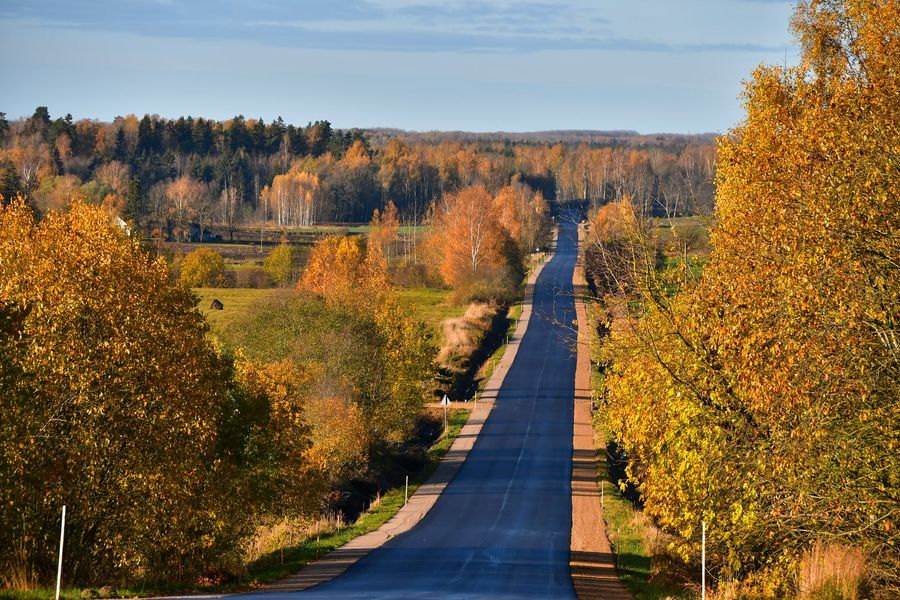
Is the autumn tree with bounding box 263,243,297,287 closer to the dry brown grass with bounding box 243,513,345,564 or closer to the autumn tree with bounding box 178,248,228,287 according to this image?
the autumn tree with bounding box 178,248,228,287

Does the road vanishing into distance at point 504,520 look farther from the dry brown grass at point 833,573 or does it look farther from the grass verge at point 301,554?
the dry brown grass at point 833,573

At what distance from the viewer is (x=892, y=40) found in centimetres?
2364

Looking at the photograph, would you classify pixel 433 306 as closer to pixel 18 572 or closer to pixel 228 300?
pixel 228 300

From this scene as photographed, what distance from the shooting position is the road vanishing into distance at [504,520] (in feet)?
86.5

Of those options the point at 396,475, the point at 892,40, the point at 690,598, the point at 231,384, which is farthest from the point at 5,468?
the point at 396,475

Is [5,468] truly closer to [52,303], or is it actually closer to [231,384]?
[52,303]

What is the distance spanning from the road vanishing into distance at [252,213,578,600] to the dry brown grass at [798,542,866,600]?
5821 millimetres

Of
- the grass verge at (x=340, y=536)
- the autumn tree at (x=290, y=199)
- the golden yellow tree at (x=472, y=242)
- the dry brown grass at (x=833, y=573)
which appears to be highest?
the autumn tree at (x=290, y=199)

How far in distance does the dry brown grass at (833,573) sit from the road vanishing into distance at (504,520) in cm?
582

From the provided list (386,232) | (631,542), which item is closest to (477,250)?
(386,232)

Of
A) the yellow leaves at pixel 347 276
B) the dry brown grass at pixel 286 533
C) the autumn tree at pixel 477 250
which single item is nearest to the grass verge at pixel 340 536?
the dry brown grass at pixel 286 533

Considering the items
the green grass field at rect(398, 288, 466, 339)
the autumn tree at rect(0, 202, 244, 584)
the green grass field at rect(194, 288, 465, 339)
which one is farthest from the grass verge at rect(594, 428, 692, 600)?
the green grass field at rect(194, 288, 465, 339)

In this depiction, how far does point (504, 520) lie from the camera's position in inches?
1590

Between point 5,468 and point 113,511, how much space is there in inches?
114
